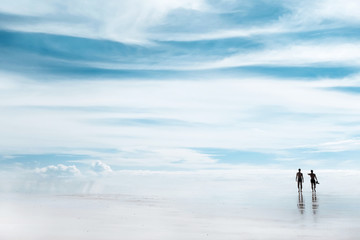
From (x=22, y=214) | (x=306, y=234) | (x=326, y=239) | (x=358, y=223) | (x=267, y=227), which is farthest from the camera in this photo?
(x=22, y=214)

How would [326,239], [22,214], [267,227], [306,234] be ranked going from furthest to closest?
1. [22,214]
2. [267,227]
3. [306,234]
4. [326,239]

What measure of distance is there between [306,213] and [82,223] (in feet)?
42.2

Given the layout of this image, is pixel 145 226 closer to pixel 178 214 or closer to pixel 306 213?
pixel 178 214

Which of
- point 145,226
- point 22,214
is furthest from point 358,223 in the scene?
point 22,214

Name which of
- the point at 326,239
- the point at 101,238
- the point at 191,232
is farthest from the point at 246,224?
the point at 101,238

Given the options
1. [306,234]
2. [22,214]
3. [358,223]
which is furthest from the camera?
[22,214]

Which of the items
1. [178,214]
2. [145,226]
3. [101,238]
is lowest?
[101,238]

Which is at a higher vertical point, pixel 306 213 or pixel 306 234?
pixel 306 213

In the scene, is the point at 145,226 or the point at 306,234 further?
the point at 145,226

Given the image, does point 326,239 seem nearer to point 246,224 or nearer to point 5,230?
point 246,224

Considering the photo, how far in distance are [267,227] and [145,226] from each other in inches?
215

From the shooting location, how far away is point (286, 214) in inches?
960

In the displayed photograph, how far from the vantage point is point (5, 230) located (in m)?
17.3

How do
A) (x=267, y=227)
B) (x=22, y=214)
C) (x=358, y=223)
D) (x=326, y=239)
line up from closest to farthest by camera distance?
(x=326, y=239), (x=267, y=227), (x=358, y=223), (x=22, y=214)
